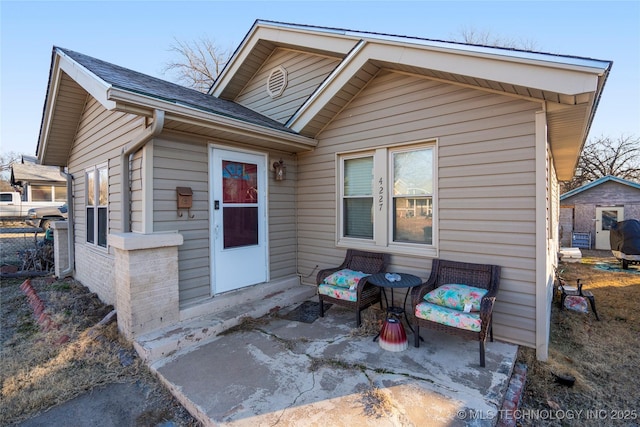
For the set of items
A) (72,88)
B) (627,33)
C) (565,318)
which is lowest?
(565,318)

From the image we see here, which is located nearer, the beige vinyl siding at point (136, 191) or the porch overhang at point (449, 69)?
the porch overhang at point (449, 69)

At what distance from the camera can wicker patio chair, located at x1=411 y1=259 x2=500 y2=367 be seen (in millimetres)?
2865

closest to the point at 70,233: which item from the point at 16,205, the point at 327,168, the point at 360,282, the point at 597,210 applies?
the point at 327,168

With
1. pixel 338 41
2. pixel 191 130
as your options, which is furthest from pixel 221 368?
pixel 338 41

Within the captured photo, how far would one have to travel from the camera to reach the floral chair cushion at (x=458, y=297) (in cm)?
306

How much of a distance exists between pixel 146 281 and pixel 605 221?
17.8 metres

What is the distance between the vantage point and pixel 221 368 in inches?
113

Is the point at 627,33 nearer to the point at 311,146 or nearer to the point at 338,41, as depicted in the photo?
the point at 338,41

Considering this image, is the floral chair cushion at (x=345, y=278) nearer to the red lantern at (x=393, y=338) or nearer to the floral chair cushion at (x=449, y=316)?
the red lantern at (x=393, y=338)

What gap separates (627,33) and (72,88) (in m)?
10.4

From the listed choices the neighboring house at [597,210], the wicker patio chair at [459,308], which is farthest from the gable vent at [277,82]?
the neighboring house at [597,210]

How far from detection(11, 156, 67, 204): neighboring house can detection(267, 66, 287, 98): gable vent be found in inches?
548

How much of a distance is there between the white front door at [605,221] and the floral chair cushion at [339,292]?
50.0 ft

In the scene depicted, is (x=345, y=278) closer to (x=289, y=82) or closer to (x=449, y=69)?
(x=449, y=69)
